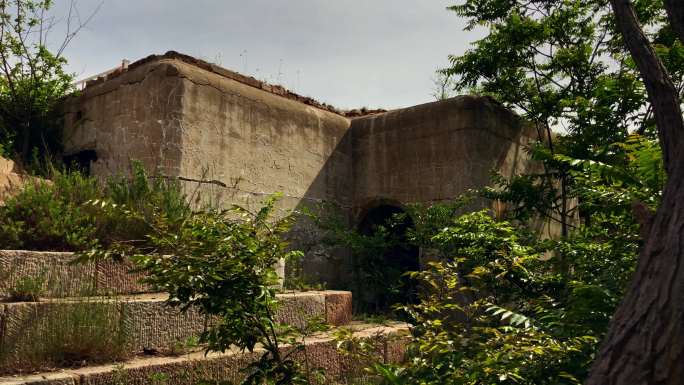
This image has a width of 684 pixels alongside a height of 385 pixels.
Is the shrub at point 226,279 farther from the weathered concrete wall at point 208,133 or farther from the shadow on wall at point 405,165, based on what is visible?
the shadow on wall at point 405,165

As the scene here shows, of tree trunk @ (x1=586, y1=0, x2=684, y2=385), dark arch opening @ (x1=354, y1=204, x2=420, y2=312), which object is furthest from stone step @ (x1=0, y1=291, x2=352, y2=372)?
dark arch opening @ (x1=354, y1=204, x2=420, y2=312)

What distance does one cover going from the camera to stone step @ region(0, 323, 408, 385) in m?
3.73

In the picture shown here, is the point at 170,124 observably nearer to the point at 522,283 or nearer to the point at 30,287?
the point at 30,287

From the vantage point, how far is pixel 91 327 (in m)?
4.23

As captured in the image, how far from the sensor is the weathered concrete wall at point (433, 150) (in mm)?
8273

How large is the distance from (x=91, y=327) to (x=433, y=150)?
5568 mm

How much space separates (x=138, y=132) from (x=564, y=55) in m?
6.60

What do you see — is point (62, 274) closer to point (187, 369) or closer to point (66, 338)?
point (66, 338)

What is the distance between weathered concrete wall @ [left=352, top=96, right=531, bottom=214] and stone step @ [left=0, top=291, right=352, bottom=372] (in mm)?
4412

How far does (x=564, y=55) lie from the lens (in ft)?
30.4

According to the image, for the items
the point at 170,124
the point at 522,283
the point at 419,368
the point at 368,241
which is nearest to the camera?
the point at 419,368

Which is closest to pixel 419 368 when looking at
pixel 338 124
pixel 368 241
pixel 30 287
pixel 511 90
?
pixel 30 287

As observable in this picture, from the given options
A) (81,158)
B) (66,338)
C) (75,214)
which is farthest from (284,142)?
(66,338)

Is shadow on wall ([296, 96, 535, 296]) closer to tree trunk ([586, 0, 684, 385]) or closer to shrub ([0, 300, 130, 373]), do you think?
shrub ([0, 300, 130, 373])
